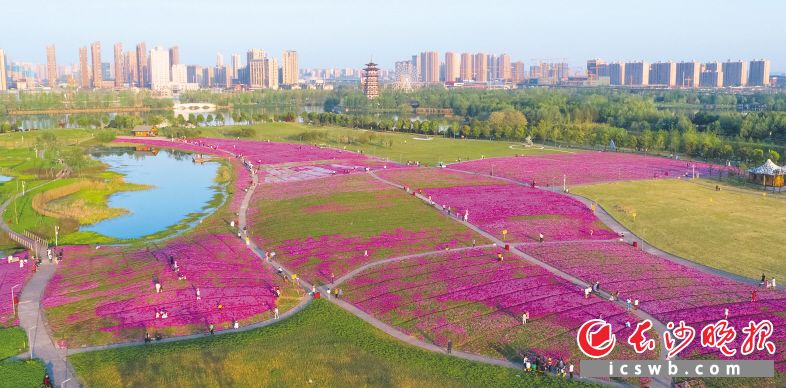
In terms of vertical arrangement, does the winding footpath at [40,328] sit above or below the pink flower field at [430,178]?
below

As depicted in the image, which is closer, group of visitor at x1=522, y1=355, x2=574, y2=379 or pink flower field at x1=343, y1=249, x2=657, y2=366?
group of visitor at x1=522, y1=355, x2=574, y2=379

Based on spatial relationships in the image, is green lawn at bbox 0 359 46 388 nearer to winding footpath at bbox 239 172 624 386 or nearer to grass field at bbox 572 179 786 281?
winding footpath at bbox 239 172 624 386

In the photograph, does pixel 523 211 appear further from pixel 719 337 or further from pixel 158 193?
pixel 158 193

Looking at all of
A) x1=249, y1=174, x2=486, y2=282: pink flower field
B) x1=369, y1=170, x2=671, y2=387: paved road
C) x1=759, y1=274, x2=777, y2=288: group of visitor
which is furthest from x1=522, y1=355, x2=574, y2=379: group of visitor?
x1=759, y1=274, x2=777, y2=288: group of visitor

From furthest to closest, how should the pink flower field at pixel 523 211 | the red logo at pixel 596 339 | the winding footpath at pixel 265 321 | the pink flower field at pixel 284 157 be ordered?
the pink flower field at pixel 284 157 < the pink flower field at pixel 523 211 < the winding footpath at pixel 265 321 < the red logo at pixel 596 339

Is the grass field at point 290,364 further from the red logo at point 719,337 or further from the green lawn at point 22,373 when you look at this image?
the red logo at point 719,337

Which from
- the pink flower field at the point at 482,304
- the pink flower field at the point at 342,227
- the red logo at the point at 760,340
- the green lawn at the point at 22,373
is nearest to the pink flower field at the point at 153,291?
the green lawn at the point at 22,373

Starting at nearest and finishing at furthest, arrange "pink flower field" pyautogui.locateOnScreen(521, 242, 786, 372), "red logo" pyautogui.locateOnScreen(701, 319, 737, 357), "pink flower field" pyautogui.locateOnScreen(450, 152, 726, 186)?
"red logo" pyautogui.locateOnScreen(701, 319, 737, 357)
"pink flower field" pyautogui.locateOnScreen(521, 242, 786, 372)
"pink flower field" pyautogui.locateOnScreen(450, 152, 726, 186)
